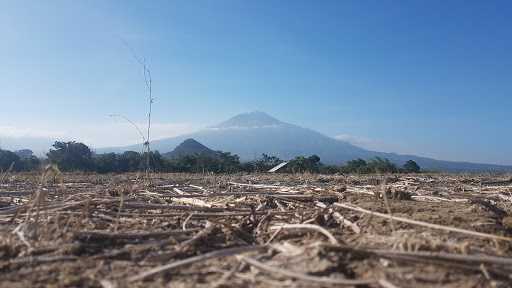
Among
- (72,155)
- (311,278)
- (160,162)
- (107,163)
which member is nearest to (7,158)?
(72,155)

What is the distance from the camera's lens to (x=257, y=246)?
11.0 feet

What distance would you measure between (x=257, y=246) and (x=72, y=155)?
28.5 metres

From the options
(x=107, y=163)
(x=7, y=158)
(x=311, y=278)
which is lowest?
(x=311, y=278)

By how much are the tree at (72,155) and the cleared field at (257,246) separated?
78.3ft

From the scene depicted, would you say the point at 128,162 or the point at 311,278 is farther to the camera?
the point at 128,162

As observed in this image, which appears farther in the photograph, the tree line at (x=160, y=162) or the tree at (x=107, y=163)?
the tree at (x=107, y=163)

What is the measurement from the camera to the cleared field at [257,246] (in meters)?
2.83

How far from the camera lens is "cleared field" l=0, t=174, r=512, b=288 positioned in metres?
2.83

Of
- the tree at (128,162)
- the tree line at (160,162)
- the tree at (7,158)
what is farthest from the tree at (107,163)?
the tree at (7,158)

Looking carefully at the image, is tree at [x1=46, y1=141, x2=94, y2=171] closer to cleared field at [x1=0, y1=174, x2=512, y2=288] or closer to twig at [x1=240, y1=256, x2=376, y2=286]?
cleared field at [x1=0, y1=174, x2=512, y2=288]

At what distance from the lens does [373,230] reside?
12.6 feet

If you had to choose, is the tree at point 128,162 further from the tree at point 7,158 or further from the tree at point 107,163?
the tree at point 7,158

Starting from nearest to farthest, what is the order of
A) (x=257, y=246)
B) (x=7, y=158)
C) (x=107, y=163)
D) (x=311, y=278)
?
1. (x=311, y=278)
2. (x=257, y=246)
3. (x=107, y=163)
4. (x=7, y=158)

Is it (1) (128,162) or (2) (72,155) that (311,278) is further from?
(2) (72,155)
